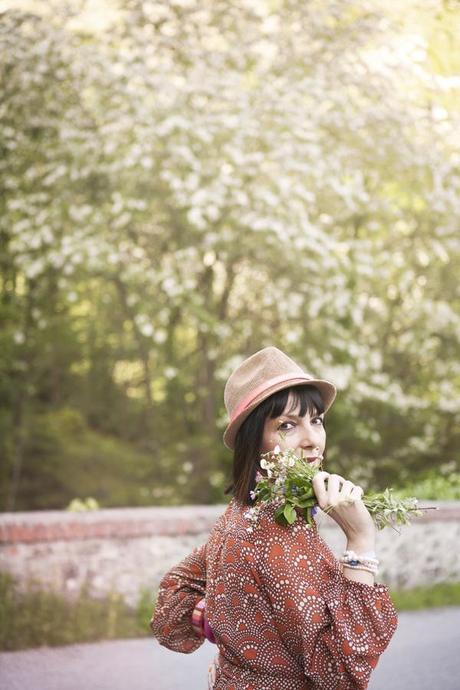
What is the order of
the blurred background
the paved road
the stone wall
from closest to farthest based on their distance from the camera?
the paved road, the stone wall, the blurred background

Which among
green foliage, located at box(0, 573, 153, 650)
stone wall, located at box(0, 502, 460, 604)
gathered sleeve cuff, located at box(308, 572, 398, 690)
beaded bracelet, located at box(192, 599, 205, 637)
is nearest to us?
gathered sleeve cuff, located at box(308, 572, 398, 690)

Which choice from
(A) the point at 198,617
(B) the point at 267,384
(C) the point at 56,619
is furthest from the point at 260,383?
(C) the point at 56,619

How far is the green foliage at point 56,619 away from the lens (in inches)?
229

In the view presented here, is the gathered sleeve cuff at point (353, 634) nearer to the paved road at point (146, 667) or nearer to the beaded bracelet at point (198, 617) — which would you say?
the beaded bracelet at point (198, 617)

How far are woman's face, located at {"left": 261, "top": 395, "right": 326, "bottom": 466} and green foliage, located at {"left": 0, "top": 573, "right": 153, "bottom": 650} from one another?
404 cm

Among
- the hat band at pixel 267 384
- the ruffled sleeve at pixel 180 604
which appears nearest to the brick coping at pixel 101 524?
the ruffled sleeve at pixel 180 604

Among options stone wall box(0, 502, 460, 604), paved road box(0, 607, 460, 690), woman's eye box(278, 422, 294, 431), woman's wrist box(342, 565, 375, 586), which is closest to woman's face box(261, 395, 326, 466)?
woman's eye box(278, 422, 294, 431)

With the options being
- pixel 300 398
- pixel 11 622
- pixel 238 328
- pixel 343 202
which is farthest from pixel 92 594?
pixel 343 202

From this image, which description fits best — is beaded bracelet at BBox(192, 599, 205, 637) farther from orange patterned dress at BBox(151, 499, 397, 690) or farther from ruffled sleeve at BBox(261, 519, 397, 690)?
ruffled sleeve at BBox(261, 519, 397, 690)

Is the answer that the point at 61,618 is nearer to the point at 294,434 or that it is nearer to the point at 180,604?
the point at 180,604

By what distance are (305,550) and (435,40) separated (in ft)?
32.3

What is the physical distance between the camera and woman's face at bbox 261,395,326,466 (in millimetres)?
2357

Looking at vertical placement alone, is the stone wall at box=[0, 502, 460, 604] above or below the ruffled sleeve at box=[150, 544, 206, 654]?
below

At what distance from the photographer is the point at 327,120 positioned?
32.0 feet
